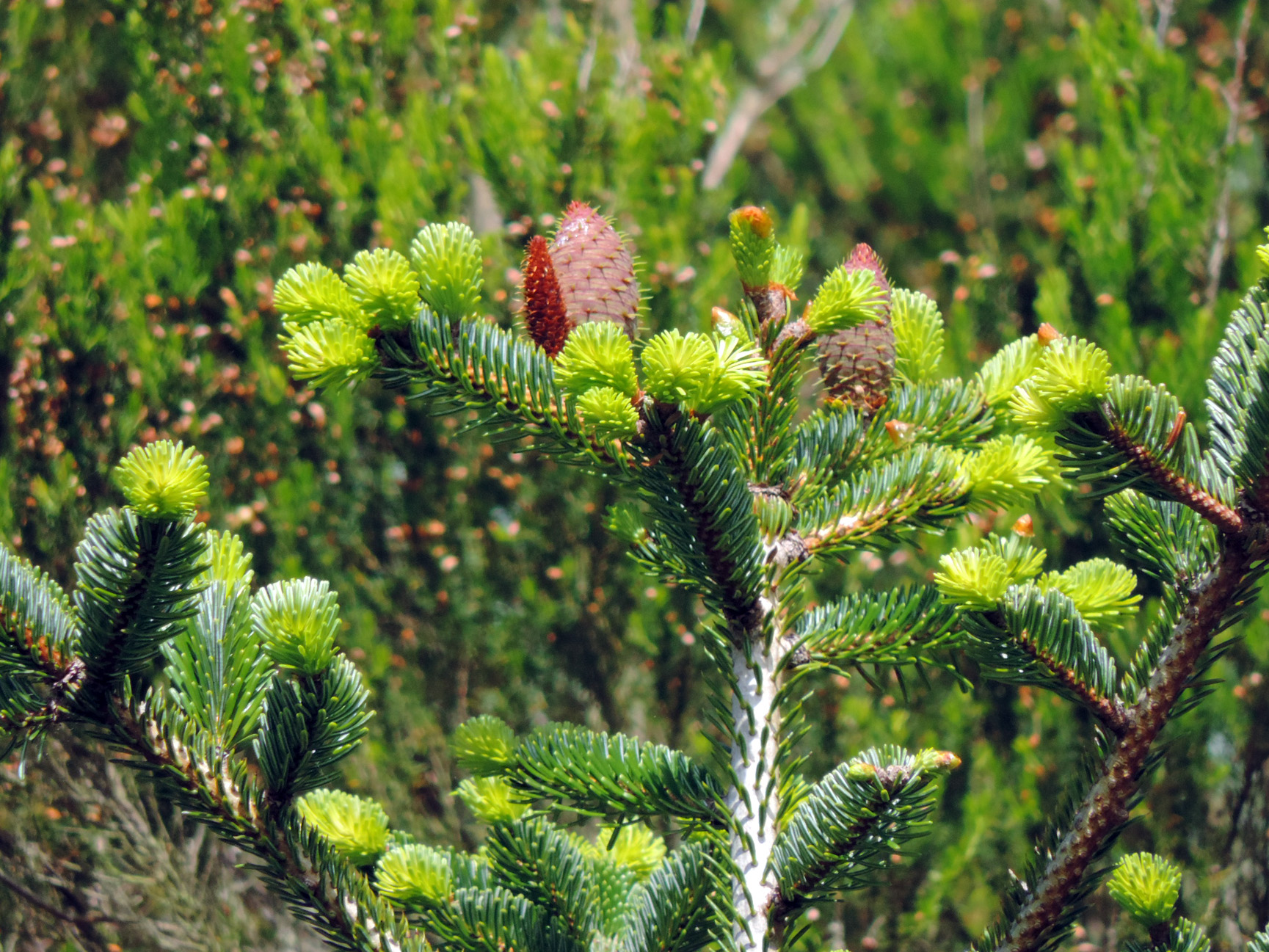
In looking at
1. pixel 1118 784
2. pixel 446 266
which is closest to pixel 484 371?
pixel 446 266

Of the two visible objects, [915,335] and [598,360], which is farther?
[915,335]

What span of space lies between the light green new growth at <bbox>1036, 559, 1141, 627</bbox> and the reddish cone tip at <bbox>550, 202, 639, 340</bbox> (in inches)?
18.9

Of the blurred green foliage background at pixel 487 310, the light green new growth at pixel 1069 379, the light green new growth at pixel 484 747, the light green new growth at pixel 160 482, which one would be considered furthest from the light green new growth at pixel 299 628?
the blurred green foliage background at pixel 487 310

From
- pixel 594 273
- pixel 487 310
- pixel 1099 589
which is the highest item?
pixel 487 310

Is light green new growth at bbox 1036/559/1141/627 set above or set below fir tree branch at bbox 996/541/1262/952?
above

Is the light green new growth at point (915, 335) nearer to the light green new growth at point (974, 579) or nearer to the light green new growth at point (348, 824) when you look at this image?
the light green new growth at point (974, 579)

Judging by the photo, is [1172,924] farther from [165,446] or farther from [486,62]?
[486,62]

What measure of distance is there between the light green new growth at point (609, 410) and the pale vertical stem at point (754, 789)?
11.6 inches

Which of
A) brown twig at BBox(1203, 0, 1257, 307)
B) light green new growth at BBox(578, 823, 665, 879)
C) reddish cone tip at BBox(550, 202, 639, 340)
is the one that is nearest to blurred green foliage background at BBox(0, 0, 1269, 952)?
brown twig at BBox(1203, 0, 1257, 307)

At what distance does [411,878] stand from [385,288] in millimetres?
571

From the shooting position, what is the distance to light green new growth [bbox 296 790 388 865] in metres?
0.99

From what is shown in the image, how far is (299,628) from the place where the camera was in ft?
2.65

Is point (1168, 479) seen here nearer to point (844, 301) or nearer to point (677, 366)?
point (844, 301)

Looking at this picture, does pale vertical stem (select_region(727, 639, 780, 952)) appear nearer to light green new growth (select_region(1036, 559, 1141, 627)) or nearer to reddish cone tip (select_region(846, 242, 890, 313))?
light green new growth (select_region(1036, 559, 1141, 627))
